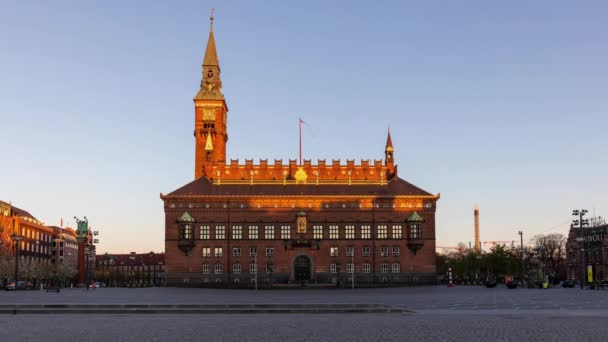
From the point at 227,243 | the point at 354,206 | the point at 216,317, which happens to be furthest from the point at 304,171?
the point at 216,317

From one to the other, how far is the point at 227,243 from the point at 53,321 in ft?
225

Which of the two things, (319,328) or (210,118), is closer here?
Answer: (319,328)

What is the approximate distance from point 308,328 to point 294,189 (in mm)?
73722

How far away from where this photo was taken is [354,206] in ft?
303

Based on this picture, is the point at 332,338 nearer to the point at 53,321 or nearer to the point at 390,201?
the point at 53,321

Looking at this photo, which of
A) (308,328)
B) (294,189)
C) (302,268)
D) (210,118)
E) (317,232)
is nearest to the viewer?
(308,328)

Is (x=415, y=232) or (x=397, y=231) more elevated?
(x=397, y=231)

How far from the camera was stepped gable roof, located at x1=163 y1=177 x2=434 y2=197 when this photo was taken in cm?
9238

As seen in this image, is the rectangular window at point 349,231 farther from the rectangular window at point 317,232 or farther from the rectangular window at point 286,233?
the rectangular window at point 286,233

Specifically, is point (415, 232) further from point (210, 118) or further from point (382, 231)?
point (210, 118)

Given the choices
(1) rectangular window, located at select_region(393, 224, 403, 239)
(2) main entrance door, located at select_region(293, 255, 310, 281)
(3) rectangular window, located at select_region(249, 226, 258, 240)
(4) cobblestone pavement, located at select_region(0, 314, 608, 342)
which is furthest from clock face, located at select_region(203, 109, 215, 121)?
(4) cobblestone pavement, located at select_region(0, 314, 608, 342)

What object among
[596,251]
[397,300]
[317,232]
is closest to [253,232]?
[317,232]

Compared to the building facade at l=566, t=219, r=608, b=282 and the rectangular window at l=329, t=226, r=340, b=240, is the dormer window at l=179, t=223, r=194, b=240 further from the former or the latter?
the building facade at l=566, t=219, r=608, b=282

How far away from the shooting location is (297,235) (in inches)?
3600
